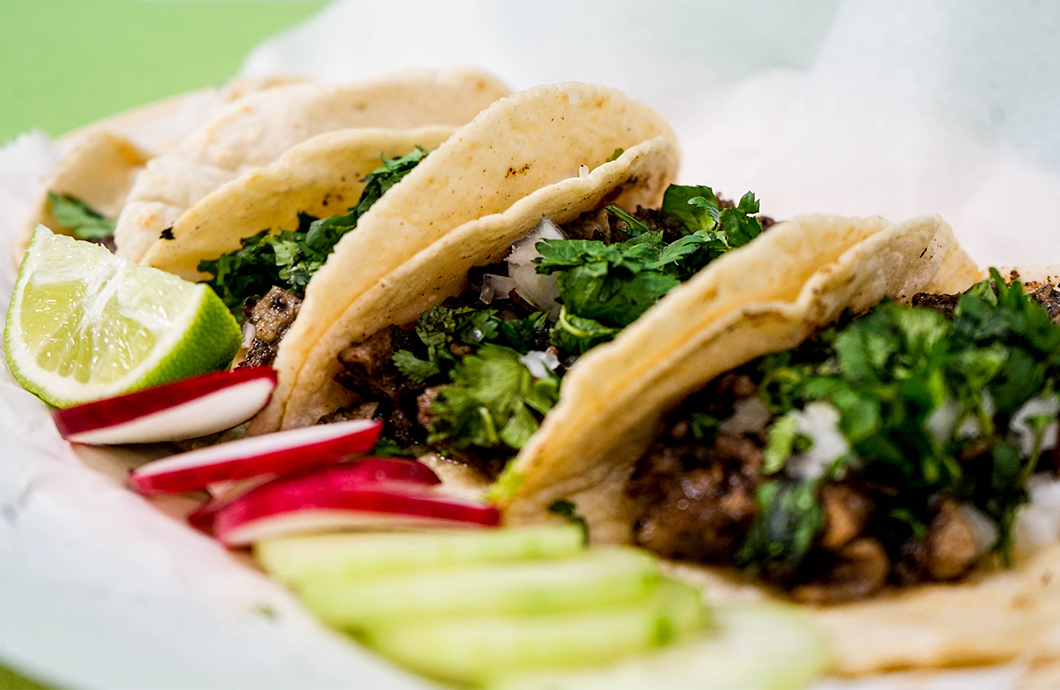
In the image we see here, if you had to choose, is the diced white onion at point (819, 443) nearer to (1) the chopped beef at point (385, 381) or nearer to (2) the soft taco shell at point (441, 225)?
(2) the soft taco shell at point (441, 225)

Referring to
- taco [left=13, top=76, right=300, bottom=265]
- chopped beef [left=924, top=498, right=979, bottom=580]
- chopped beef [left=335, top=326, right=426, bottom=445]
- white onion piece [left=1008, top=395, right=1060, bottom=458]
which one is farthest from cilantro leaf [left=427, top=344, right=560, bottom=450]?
taco [left=13, top=76, right=300, bottom=265]

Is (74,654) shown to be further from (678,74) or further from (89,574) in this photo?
(678,74)

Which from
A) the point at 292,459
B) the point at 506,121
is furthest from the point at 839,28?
the point at 292,459

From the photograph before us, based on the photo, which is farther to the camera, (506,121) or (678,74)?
(678,74)

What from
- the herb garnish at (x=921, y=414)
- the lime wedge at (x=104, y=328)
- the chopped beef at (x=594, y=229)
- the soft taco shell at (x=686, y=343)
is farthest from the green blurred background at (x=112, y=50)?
the herb garnish at (x=921, y=414)

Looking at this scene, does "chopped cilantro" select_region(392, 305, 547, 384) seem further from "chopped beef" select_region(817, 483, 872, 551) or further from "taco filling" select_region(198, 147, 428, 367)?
"chopped beef" select_region(817, 483, 872, 551)
